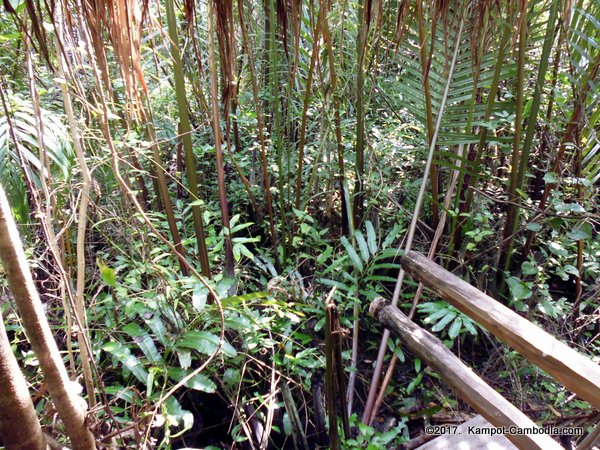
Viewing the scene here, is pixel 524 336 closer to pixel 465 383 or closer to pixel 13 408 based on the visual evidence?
pixel 465 383

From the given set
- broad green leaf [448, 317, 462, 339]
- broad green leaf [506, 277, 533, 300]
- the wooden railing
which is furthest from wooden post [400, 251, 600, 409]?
broad green leaf [506, 277, 533, 300]

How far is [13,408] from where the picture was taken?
755 mm

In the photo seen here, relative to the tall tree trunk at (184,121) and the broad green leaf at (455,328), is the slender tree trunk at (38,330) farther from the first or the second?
the broad green leaf at (455,328)

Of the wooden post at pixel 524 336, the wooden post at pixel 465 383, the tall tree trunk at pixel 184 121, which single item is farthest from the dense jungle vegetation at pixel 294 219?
the wooden post at pixel 524 336

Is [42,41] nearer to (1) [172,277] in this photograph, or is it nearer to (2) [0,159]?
(2) [0,159]

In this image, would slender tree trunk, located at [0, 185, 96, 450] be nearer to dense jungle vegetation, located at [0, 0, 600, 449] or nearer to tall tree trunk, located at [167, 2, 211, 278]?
dense jungle vegetation, located at [0, 0, 600, 449]

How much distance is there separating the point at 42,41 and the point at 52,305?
1187 mm

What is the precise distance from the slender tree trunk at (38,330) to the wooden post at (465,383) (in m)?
0.88

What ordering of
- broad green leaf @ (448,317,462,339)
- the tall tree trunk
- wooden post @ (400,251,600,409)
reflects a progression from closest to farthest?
wooden post @ (400,251,600,409) < the tall tree trunk < broad green leaf @ (448,317,462,339)

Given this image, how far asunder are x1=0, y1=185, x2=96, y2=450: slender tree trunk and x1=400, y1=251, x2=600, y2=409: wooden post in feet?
3.11

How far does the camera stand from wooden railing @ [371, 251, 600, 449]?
0.91 meters

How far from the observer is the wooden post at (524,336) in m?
0.88

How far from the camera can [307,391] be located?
1.66 m

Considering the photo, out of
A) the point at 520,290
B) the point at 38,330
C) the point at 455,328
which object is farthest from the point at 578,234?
the point at 38,330
